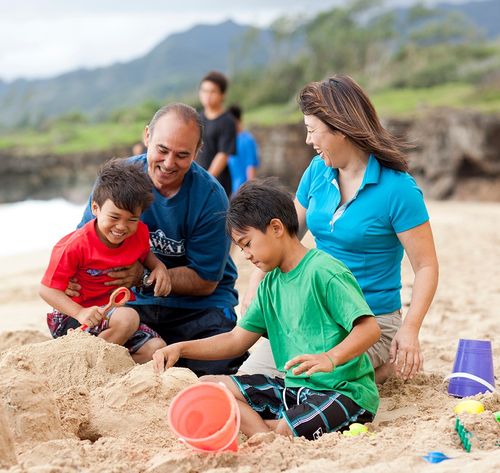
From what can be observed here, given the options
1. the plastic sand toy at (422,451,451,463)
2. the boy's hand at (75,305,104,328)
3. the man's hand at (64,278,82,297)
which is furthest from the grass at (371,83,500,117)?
the plastic sand toy at (422,451,451,463)

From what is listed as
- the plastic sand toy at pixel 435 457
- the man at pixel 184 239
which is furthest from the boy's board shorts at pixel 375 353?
the plastic sand toy at pixel 435 457

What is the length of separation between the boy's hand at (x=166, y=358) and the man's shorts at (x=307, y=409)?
0.30 meters

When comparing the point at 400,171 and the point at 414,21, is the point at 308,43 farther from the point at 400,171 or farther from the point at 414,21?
the point at 400,171

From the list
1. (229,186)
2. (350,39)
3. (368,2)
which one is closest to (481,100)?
(229,186)

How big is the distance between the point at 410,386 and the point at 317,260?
3.40 ft

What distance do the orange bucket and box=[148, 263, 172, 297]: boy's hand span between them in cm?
133

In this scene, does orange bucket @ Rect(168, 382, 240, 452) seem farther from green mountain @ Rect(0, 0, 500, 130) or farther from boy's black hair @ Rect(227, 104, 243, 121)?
green mountain @ Rect(0, 0, 500, 130)

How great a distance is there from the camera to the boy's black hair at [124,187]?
3.73 meters

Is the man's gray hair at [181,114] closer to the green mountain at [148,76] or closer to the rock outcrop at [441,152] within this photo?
the rock outcrop at [441,152]

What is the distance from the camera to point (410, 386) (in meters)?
3.87

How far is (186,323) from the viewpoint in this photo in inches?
171

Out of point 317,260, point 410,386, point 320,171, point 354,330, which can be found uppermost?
point 320,171

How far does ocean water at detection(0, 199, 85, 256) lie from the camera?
19141 millimetres

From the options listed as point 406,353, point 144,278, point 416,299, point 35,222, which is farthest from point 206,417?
point 35,222
